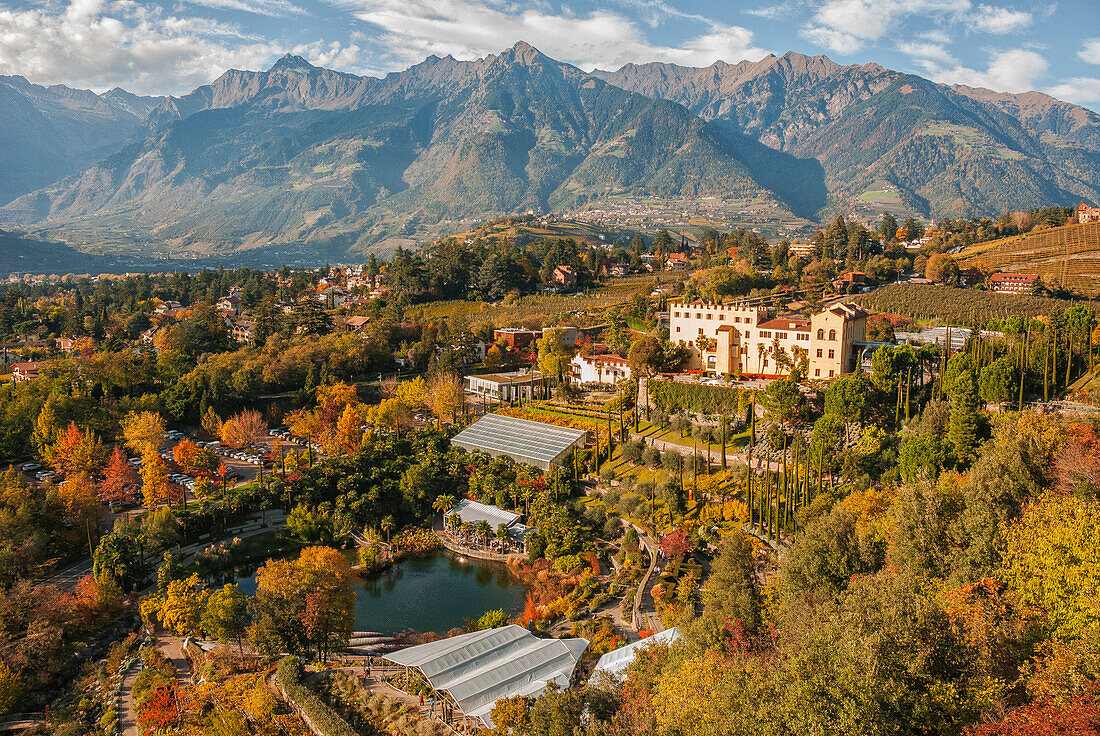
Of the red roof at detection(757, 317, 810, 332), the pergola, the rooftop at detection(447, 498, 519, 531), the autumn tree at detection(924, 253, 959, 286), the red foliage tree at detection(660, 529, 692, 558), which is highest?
the autumn tree at detection(924, 253, 959, 286)

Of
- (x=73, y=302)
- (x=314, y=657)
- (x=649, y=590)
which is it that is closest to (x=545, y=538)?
(x=649, y=590)

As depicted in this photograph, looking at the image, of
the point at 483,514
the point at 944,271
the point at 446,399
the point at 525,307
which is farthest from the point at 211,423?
the point at 944,271

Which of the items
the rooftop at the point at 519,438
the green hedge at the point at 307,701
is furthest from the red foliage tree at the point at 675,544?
the green hedge at the point at 307,701

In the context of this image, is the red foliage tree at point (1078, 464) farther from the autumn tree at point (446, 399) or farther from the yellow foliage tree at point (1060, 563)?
the autumn tree at point (446, 399)

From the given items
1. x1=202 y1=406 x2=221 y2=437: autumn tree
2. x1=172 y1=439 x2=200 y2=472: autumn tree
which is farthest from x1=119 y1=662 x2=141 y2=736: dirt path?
x1=202 y1=406 x2=221 y2=437: autumn tree

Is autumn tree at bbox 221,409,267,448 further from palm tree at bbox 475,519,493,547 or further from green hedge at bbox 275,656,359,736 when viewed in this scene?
green hedge at bbox 275,656,359,736

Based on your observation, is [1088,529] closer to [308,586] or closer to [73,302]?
[308,586]
